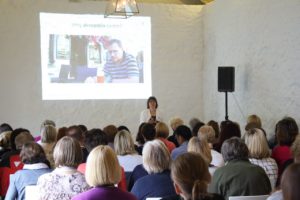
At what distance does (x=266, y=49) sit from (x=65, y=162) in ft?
16.2

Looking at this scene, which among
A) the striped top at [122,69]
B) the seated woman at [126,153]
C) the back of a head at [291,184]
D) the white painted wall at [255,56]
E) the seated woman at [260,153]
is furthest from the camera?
the striped top at [122,69]

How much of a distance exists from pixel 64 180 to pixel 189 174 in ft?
3.44

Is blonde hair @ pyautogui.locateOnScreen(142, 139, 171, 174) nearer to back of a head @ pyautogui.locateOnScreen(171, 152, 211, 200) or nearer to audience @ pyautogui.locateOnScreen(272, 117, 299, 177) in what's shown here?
back of a head @ pyautogui.locateOnScreen(171, 152, 211, 200)

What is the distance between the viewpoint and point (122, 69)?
8672mm

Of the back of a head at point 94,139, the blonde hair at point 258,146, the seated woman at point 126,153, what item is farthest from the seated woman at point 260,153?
the back of a head at point 94,139

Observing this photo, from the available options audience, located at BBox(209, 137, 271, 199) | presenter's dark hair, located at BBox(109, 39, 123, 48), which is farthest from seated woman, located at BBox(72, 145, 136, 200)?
presenter's dark hair, located at BBox(109, 39, 123, 48)

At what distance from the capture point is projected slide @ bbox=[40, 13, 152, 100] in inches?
328

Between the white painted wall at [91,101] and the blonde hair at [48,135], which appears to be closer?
the blonde hair at [48,135]

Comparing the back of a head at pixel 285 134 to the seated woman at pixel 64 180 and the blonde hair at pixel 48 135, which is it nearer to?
the seated woman at pixel 64 180

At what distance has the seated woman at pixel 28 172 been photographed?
3.20 metres

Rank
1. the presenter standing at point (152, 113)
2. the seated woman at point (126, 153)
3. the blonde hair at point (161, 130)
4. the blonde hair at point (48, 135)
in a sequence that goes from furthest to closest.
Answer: the presenter standing at point (152, 113), the blonde hair at point (161, 130), the blonde hair at point (48, 135), the seated woman at point (126, 153)

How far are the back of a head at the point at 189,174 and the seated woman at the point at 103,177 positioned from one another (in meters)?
0.41

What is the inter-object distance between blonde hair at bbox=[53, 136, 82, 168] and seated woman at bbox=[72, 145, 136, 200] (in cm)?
54

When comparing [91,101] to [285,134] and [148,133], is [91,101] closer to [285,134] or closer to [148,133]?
[148,133]
